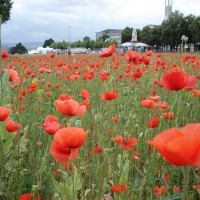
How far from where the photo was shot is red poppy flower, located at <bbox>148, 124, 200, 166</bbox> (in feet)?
1.80

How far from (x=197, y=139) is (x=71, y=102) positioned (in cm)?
63

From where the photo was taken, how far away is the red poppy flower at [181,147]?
548 mm

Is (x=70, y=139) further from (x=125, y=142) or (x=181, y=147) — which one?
(x=125, y=142)

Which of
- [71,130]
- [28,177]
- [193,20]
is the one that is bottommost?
[28,177]

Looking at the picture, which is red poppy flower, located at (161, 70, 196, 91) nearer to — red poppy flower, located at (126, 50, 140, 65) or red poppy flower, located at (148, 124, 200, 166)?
red poppy flower, located at (148, 124, 200, 166)

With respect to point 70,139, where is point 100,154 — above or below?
below

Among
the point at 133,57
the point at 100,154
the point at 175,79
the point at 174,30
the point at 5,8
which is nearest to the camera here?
the point at 175,79

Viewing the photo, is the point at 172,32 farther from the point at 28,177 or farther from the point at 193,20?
the point at 28,177

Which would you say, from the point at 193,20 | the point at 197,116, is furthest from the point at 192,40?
the point at 197,116

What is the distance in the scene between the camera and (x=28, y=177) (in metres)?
1.73

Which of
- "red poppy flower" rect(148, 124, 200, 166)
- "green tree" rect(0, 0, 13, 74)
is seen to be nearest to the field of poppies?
"red poppy flower" rect(148, 124, 200, 166)

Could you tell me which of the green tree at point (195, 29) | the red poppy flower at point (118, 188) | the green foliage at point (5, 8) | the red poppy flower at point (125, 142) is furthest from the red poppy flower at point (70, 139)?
the green tree at point (195, 29)

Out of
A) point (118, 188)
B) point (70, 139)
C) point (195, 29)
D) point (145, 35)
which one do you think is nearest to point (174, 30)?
point (195, 29)

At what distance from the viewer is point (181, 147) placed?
21.6 inches
